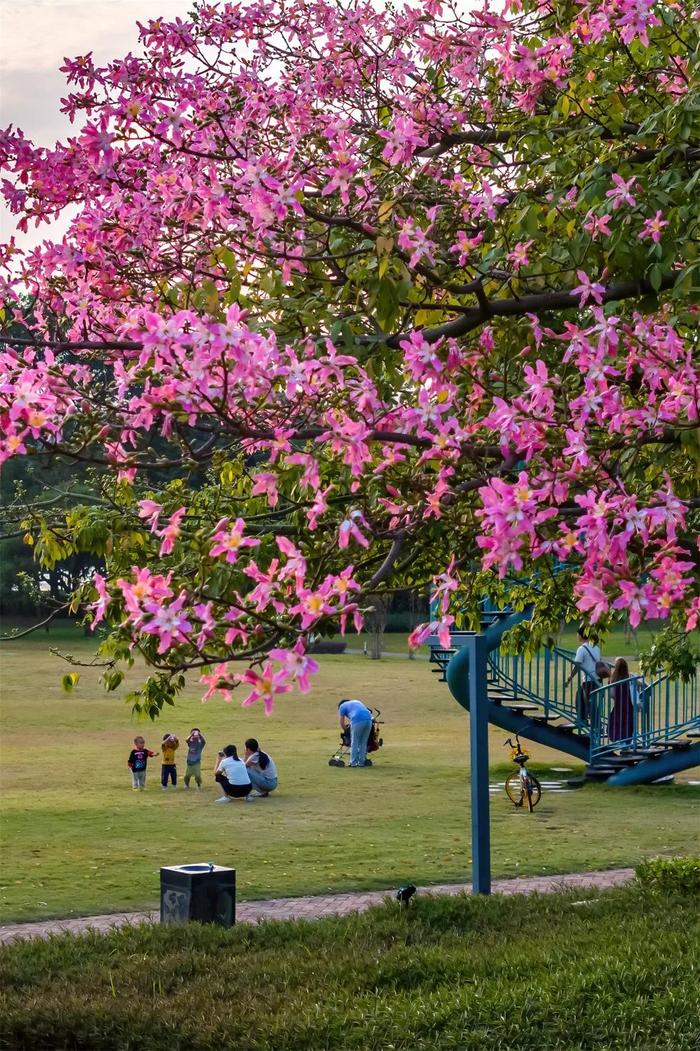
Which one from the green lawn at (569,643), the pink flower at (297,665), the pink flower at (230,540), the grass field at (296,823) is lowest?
the grass field at (296,823)

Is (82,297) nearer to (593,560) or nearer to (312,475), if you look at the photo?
(312,475)

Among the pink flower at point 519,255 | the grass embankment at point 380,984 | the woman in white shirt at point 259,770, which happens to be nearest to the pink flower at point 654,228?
the pink flower at point 519,255

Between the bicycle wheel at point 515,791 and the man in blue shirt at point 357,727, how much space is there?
368cm

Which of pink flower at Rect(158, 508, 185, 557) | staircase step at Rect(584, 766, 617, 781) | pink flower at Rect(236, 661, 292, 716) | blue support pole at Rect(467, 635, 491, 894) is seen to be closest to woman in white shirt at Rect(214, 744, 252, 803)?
staircase step at Rect(584, 766, 617, 781)

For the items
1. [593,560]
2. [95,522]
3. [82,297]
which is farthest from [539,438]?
[95,522]

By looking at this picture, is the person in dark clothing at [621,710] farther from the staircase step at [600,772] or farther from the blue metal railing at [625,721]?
the staircase step at [600,772]

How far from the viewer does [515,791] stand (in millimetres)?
23125

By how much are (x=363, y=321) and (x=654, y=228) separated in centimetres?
147

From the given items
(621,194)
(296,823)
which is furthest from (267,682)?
(296,823)

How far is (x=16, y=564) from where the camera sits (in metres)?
64.5

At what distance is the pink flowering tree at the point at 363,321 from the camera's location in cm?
506

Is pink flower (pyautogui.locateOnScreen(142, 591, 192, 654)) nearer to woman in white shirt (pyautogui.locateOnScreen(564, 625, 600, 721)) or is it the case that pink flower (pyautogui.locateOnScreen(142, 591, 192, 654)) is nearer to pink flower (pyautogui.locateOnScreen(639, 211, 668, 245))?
pink flower (pyautogui.locateOnScreen(639, 211, 668, 245))

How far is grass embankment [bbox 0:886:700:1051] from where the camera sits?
807 centimetres

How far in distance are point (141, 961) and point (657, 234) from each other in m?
6.30
